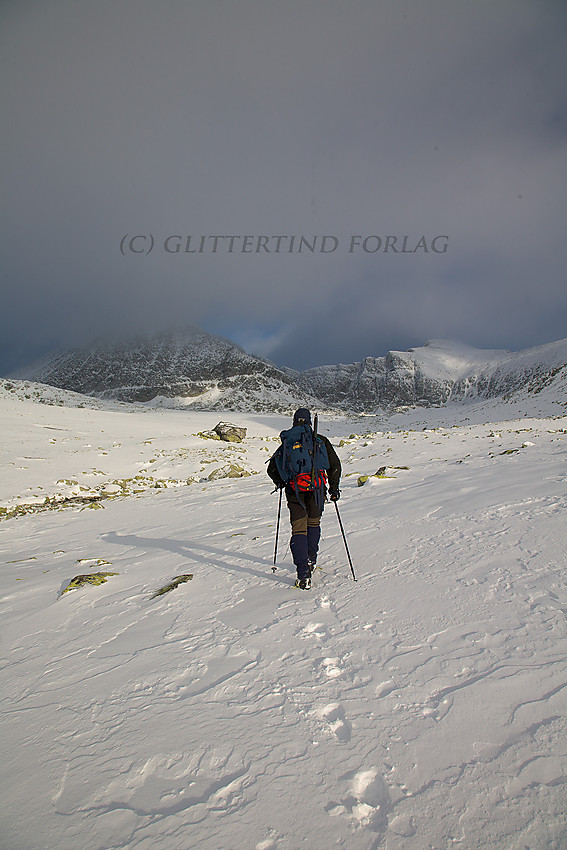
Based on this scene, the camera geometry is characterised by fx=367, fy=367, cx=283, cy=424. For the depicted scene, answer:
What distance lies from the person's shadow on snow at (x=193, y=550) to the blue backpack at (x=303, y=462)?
4.19 feet

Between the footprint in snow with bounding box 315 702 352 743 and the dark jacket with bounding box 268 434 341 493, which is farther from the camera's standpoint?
the dark jacket with bounding box 268 434 341 493

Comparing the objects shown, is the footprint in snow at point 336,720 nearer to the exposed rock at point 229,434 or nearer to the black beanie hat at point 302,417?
the black beanie hat at point 302,417

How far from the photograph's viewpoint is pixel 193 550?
6.43 metres

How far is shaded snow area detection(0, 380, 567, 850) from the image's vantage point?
1772mm

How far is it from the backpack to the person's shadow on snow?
50.4 inches

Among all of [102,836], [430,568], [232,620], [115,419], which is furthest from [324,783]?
[115,419]

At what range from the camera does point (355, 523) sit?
6773 mm

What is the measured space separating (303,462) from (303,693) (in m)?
2.47

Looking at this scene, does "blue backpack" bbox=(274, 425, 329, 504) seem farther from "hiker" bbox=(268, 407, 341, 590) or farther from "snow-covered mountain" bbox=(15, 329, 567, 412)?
"snow-covered mountain" bbox=(15, 329, 567, 412)

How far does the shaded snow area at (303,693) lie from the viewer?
69.8 inches

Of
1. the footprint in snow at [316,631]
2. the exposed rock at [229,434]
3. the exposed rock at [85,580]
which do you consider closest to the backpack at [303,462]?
the footprint in snow at [316,631]

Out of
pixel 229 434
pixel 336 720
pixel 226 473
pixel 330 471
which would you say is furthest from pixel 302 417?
pixel 229 434

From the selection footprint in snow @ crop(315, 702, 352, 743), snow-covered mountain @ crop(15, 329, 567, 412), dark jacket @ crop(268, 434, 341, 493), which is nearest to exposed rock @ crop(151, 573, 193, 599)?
dark jacket @ crop(268, 434, 341, 493)

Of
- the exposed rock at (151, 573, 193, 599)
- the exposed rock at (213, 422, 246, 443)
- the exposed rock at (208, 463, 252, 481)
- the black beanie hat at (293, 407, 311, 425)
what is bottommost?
the exposed rock at (208, 463, 252, 481)
